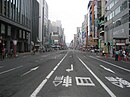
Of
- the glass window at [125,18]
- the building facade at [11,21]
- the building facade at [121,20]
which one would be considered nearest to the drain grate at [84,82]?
the building facade at [121,20]

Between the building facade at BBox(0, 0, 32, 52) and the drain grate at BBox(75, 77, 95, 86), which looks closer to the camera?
the drain grate at BBox(75, 77, 95, 86)

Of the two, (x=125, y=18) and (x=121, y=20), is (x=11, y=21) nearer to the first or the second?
(x=125, y=18)

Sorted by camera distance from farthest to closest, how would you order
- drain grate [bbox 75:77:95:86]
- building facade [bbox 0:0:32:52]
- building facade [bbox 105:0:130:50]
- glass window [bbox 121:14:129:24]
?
glass window [bbox 121:14:129:24], building facade [bbox 105:0:130:50], building facade [bbox 0:0:32:52], drain grate [bbox 75:77:95:86]

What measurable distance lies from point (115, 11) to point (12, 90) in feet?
209

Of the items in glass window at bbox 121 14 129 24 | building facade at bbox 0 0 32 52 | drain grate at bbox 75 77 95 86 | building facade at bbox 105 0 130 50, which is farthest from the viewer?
glass window at bbox 121 14 129 24

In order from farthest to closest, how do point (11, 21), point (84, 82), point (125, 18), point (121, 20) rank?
point (121, 20) < point (125, 18) < point (11, 21) < point (84, 82)

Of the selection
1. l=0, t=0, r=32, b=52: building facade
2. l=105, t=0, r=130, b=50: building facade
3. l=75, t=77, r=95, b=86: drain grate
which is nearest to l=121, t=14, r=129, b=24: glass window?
l=105, t=0, r=130, b=50: building facade

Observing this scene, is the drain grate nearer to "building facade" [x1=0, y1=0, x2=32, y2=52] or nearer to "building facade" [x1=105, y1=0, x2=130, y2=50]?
"building facade" [x1=105, y1=0, x2=130, y2=50]

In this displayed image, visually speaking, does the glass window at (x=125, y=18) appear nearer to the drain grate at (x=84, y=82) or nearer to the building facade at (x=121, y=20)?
the building facade at (x=121, y=20)

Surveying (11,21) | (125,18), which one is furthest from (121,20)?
(11,21)

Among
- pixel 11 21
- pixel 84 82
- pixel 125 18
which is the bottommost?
pixel 84 82

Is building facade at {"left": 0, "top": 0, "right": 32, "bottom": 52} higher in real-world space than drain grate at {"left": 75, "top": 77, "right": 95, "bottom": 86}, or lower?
higher

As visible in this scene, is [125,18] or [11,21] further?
[125,18]

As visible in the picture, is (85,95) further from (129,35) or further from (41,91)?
(129,35)
